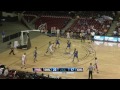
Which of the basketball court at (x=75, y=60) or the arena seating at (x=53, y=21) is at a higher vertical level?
the arena seating at (x=53, y=21)

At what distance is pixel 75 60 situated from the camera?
1112 inches

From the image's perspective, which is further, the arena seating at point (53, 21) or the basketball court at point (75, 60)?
the arena seating at point (53, 21)

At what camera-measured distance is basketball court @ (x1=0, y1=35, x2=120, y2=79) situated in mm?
24875

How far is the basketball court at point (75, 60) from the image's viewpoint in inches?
979

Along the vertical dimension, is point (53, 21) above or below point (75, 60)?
above

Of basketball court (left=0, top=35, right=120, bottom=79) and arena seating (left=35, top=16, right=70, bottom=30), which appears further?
arena seating (left=35, top=16, right=70, bottom=30)

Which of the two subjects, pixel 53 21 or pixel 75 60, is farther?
pixel 53 21

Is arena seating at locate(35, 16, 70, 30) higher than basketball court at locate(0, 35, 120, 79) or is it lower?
higher
